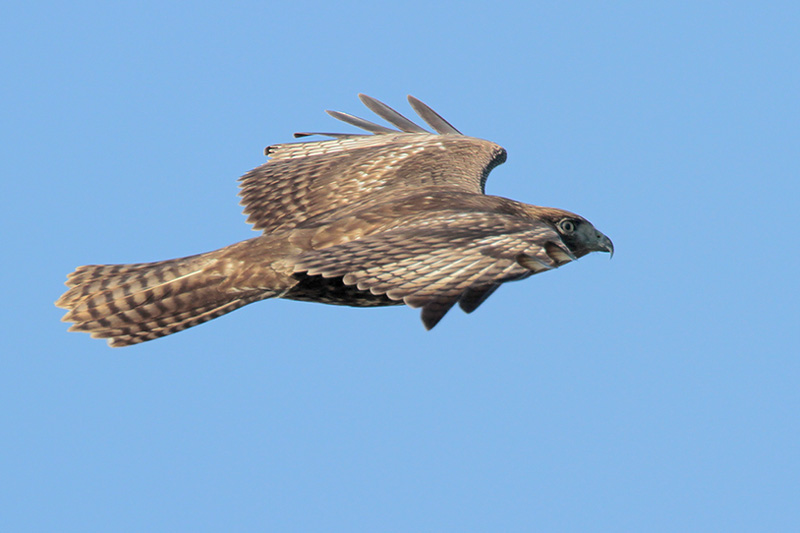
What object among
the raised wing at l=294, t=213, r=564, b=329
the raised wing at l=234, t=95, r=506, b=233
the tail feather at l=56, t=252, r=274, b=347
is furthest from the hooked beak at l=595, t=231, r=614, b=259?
the tail feather at l=56, t=252, r=274, b=347

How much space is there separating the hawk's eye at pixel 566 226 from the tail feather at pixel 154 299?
291 cm

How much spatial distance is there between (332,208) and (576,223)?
2233 millimetres

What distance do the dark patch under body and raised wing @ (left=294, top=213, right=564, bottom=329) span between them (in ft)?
2.31

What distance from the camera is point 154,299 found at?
30.2 feet

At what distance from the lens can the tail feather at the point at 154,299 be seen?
29.8 ft

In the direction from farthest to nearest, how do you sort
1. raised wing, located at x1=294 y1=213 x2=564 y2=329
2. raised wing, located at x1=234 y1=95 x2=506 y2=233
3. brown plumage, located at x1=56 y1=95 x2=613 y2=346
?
raised wing, located at x1=234 y1=95 x2=506 y2=233, brown plumage, located at x1=56 y1=95 x2=613 y2=346, raised wing, located at x1=294 y1=213 x2=564 y2=329

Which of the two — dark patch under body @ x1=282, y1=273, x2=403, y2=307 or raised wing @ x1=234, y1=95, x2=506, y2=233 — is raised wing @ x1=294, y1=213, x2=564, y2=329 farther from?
raised wing @ x1=234, y1=95, x2=506, y2=233

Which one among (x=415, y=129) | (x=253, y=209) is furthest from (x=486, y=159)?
(x=253, y=209)

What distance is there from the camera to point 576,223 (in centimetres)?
1074

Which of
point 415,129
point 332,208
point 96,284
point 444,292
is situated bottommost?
point 444,292

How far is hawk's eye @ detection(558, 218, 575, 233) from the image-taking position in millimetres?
10648

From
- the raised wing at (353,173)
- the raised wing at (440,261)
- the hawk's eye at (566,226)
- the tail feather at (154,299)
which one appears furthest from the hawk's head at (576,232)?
the tail feather at (154,299)

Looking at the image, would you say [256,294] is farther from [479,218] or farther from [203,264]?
[479,218]

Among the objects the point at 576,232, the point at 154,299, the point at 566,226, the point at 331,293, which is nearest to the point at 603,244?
the point at 576,232
